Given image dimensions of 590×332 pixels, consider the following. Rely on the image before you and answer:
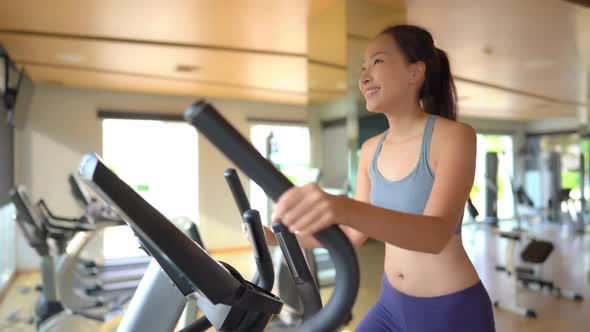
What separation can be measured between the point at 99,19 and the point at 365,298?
2584mm

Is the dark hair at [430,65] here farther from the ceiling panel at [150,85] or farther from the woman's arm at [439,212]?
the ceiling panel at [150,85]

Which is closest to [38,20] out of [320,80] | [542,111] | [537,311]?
[320,80]

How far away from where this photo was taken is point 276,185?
0.42 metres

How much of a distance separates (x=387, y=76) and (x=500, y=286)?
415 centimetres

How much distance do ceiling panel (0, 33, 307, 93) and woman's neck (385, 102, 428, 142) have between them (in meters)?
3.15

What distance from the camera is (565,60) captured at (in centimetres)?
421

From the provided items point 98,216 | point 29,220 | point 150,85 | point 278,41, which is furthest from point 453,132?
point 150,85

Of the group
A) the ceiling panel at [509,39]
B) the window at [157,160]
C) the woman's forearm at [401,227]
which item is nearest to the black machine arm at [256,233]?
the woman's forearm at [401,227]

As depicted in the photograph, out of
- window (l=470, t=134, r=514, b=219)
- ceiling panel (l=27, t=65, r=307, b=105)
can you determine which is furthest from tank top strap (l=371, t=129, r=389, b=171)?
ceiling panel (l=27, t=65, r=307, b=105)

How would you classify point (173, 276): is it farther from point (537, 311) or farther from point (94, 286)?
point (94, 286)

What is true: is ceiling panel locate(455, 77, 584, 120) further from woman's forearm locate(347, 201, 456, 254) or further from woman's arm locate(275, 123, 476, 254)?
woman's forearm locate(347, 201, 456, 254)

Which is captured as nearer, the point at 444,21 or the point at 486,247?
the point at 444,21

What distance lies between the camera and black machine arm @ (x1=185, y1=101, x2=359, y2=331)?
384mm

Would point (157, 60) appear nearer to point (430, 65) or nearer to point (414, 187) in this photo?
point (430, 65)
